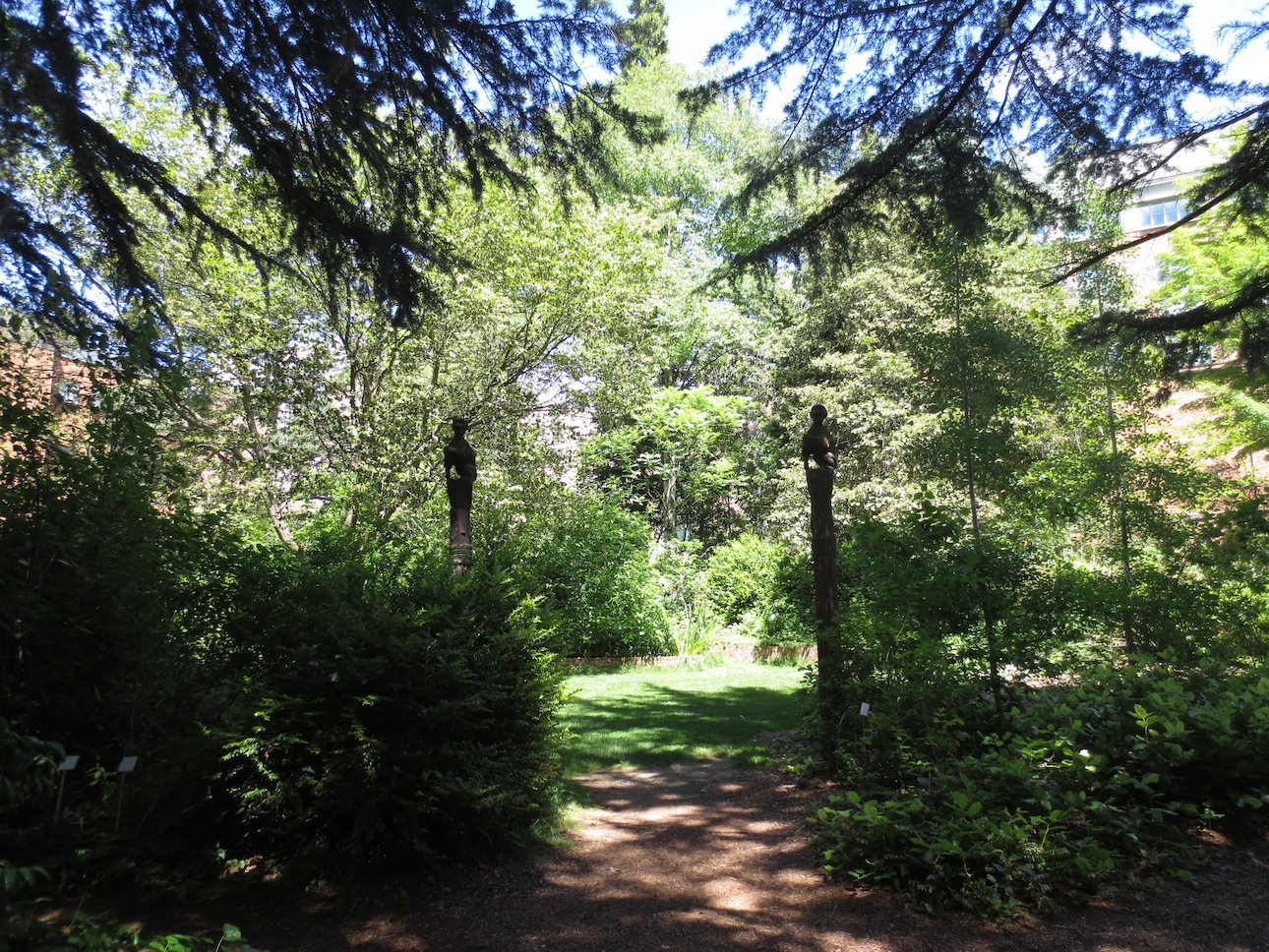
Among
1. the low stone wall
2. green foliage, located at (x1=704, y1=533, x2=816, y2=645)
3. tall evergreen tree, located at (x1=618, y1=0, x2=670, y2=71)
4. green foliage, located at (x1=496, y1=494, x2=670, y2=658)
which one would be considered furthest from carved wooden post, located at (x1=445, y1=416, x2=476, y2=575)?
green foliage, located at (x1=704, y1=533, x2=816, y2=645)

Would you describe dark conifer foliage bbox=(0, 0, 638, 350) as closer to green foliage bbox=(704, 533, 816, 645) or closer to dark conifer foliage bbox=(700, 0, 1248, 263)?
dark conifer foliage bbox=(700, 0, 1248, 263)

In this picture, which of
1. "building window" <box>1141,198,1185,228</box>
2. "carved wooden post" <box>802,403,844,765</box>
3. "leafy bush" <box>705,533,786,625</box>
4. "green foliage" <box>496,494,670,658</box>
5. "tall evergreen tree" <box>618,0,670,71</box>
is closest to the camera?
"tall evergreen tree" <box>618,0,670,71</box>

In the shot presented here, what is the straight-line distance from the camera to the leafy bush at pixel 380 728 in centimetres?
400

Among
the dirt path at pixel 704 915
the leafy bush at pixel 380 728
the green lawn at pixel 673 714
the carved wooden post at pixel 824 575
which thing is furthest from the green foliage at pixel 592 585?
the dirt path at pixel 704 915

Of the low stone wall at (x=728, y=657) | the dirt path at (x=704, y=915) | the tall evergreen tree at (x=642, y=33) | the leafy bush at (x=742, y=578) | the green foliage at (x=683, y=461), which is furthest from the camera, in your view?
the green foliage at (x=683, y=461)

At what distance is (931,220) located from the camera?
484 centimetres

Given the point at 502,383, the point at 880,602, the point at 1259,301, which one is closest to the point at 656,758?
the point at 880,602

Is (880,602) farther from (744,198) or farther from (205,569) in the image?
(205,569)

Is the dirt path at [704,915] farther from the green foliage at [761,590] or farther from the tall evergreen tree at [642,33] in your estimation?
the green foliage at [761,590]

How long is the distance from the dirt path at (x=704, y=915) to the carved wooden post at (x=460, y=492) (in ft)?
7.58

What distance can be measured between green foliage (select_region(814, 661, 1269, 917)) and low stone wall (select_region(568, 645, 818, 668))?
7651mm

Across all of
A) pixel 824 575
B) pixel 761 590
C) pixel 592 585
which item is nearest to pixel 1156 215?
pixel 761 590

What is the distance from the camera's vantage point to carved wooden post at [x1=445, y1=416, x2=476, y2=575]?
615 cm

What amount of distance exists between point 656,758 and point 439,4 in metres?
5.76
